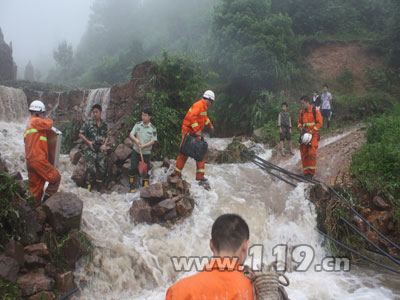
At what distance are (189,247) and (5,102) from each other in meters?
10.5

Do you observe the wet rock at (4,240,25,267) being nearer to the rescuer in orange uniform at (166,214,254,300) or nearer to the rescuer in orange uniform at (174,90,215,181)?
the rescuer in orange uniform at (166,214,254,300)

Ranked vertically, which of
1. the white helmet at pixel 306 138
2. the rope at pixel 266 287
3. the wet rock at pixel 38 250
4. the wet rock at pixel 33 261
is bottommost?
the wet rock at pixel 33 261

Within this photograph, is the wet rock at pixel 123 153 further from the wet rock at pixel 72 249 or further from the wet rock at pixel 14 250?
the wet rock at pixel 14 250

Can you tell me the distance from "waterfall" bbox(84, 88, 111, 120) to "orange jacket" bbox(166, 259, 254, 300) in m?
9.84

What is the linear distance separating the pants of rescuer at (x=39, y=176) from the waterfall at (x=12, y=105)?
8130 millimetres

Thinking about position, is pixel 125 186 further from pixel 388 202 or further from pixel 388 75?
pixel 388 75

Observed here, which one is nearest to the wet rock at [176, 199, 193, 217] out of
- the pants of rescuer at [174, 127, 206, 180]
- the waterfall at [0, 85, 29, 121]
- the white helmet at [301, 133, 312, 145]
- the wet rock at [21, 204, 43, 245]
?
the pants of rescuer at [174, 127, 206, 180]

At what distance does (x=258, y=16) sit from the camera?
16562 millimetres

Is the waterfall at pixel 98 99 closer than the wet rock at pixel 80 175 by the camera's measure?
No

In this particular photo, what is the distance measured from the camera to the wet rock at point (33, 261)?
3.20 meters

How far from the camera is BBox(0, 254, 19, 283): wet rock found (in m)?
2.86

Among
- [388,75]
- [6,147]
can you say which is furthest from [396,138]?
[388,75]

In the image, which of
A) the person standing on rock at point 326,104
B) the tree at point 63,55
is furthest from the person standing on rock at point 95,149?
the tree at point 63,55

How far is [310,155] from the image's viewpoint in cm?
655
